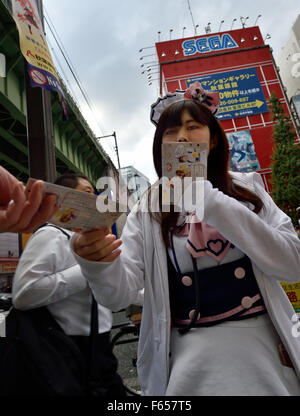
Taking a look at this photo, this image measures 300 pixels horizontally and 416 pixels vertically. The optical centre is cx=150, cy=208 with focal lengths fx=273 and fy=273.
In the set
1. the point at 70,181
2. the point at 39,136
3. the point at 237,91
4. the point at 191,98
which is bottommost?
the point at 70,181

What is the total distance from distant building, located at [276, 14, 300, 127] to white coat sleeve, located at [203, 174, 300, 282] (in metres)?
19.9

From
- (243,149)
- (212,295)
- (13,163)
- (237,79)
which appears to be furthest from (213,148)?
(237,79)

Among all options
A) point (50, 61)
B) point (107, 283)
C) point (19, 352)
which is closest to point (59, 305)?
point (19, 352)

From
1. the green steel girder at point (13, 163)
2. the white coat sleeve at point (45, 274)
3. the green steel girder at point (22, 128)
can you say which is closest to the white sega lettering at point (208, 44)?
Result: the green steel girder at point (22, 128)

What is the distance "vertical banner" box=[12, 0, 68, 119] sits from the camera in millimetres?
2418

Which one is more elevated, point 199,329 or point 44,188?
point 44,188

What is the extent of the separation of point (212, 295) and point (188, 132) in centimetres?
69

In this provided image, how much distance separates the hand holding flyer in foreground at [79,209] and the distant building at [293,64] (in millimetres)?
20212

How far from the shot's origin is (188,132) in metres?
1.20

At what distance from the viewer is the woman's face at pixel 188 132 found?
1187 millimetres

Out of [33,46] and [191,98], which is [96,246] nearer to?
[191,98]

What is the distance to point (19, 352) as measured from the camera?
1275mm

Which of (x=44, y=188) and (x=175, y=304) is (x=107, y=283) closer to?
(x=175, y=304)

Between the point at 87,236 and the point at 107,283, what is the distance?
0.17m
